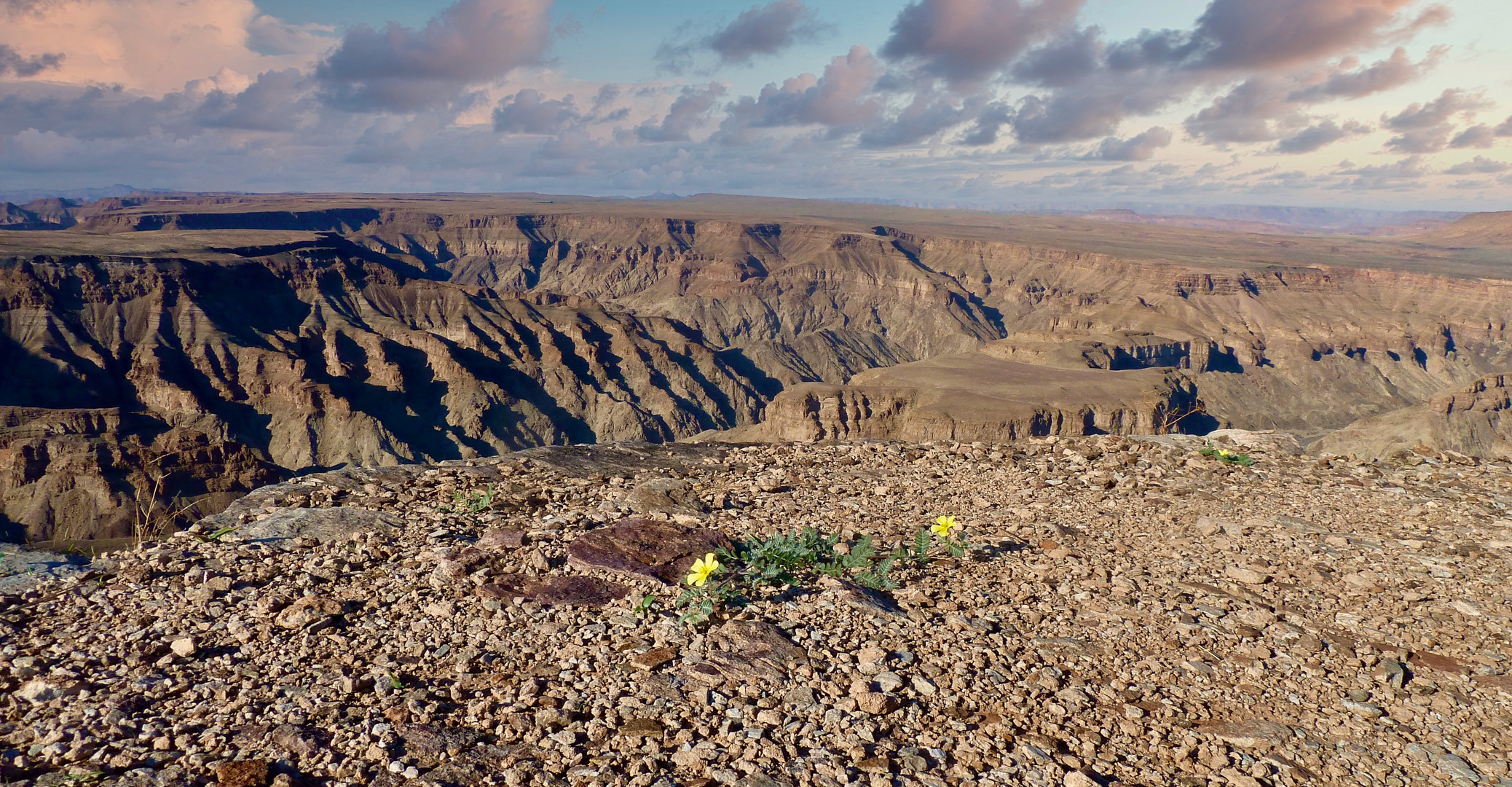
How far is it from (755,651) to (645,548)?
1.67m

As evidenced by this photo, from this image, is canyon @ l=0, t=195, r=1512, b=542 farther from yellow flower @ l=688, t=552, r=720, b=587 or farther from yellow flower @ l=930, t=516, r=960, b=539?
yellow flower @ l=930, t=516, r=960, b=539

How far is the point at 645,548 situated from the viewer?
20.5 feet

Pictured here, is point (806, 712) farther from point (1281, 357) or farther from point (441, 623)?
point (1281, 357)

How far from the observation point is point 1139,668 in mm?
4875

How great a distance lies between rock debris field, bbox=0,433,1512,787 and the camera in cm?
388

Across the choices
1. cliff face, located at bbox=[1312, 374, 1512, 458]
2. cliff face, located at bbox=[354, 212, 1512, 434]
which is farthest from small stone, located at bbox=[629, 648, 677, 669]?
cliff face, located at bbox=[354, 212, 1512, 434]

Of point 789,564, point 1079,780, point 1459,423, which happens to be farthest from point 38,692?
point 1459,423

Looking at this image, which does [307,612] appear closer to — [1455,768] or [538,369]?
[1455,768]

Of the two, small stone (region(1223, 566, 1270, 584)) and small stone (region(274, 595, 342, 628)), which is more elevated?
A: small stone (region(274, 595, 342, 628))

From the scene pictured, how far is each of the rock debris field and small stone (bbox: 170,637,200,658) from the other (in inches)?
2.9

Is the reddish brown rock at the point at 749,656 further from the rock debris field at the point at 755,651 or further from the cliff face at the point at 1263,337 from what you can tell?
the cliff face at the point at 1263,337

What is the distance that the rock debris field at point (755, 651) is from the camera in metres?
3.88

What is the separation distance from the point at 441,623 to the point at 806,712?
2505mm

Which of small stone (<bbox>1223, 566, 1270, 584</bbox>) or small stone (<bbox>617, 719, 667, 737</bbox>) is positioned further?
small stone (<bbox>1223, 566, 1270, 584</bbox>)
